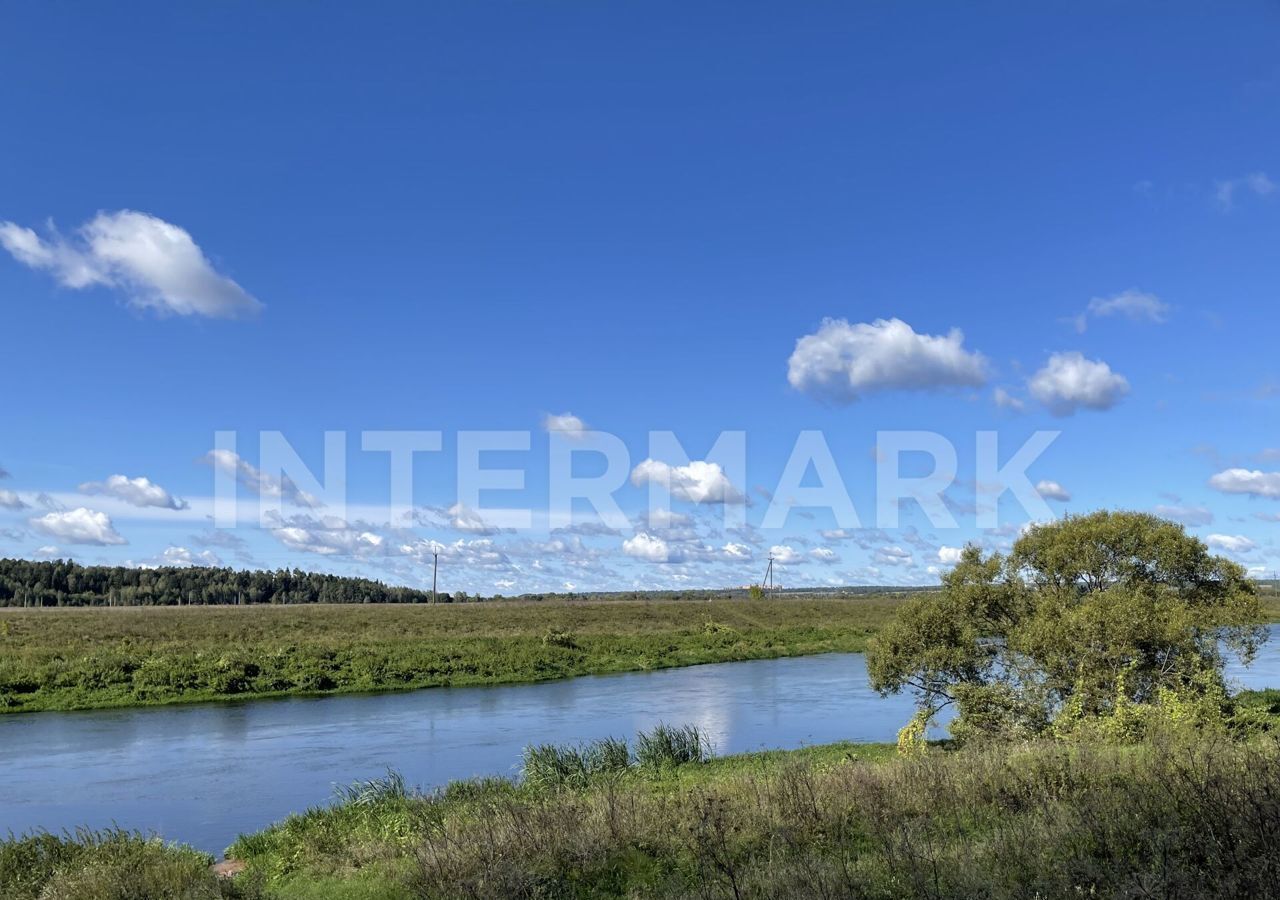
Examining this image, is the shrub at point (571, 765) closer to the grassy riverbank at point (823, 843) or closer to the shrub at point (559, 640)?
the grassy riverbank at point (823, 843)

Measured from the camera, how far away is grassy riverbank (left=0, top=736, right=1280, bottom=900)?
742 cm

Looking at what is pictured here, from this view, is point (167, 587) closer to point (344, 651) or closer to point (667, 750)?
point (344, 651)

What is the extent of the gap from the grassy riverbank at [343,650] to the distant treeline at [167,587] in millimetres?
78324

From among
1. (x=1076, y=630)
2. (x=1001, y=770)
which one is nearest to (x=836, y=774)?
(x=1001, y=770)

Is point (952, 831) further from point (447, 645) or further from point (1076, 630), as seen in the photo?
point (447, 645)

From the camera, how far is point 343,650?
48938 millimetres

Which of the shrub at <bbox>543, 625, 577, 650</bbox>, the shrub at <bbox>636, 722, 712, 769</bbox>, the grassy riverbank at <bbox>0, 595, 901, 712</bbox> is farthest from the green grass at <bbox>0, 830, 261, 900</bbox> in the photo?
the shrub at <bbox>543, 625, 577, 650</bbox>

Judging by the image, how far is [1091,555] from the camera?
808 inches

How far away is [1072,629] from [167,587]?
538 feet

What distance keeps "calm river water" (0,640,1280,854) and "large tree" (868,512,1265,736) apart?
192 inches

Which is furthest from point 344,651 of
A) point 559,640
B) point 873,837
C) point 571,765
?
point 873,837

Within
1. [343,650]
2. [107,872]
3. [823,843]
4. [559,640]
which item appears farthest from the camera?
[559,640]

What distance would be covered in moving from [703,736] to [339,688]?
22.1 meters

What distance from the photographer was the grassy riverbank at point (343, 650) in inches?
1538
